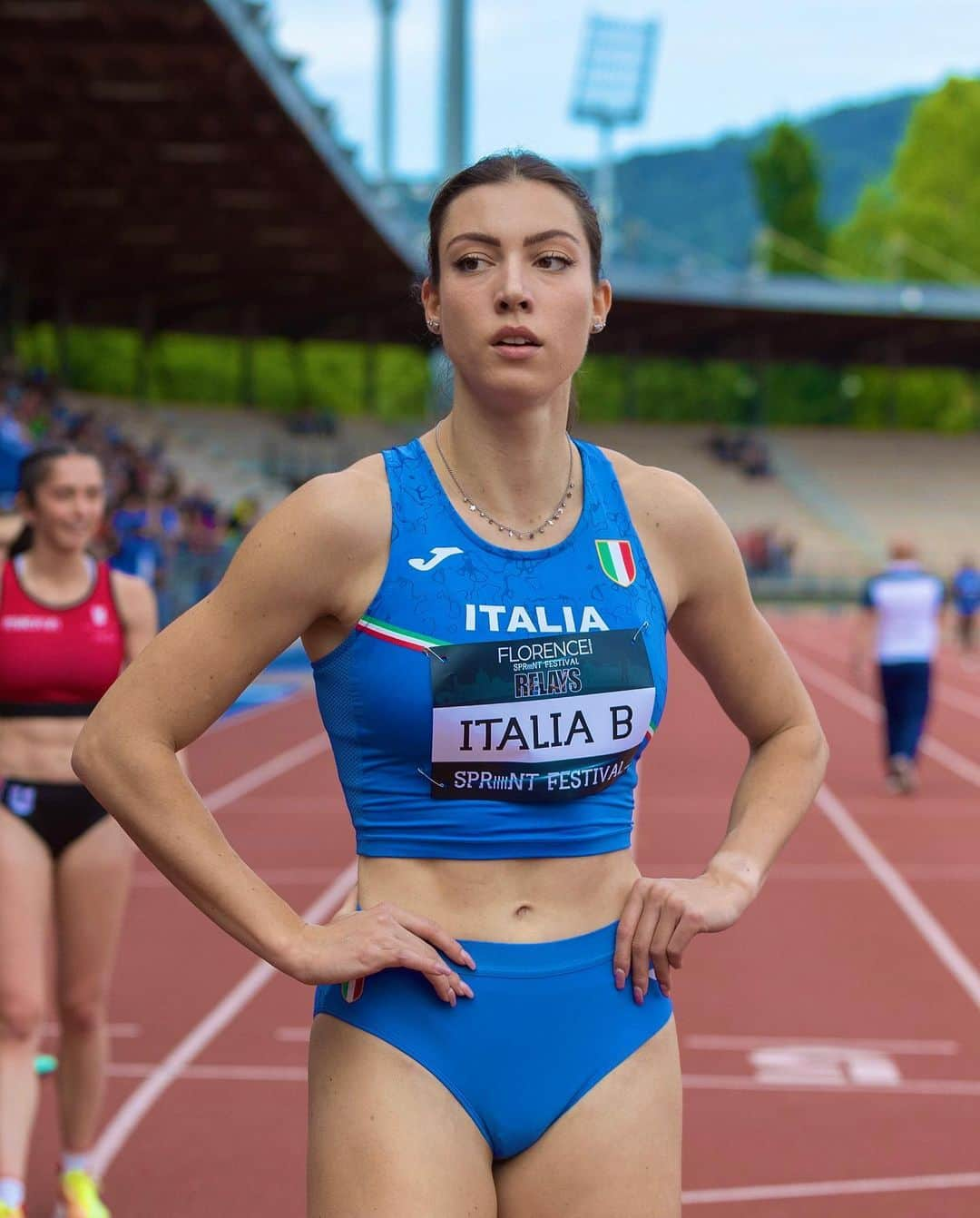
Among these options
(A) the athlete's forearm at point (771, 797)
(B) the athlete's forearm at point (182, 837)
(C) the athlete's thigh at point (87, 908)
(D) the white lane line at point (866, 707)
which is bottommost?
(D) the white lane line at point (866, 707)

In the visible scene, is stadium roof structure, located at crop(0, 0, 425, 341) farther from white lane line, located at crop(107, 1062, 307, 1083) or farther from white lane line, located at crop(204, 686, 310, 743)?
white lane line, located at crop(107, 1062, 307, 1083)

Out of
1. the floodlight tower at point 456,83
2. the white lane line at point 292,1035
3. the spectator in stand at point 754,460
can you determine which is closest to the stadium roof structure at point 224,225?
the floodlight tower at point 456,83

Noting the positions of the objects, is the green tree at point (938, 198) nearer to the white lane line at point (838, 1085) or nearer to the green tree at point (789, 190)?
the green tree at point (789, 190)

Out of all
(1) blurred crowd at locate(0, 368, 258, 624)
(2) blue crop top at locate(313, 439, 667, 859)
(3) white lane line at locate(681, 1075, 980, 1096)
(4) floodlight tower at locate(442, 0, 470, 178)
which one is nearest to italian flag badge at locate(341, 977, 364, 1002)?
(2) blue crop top at locate(313, 439, 667, 859)

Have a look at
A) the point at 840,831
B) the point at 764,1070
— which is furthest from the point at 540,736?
the point at 840,831

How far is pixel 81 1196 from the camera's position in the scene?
4.91 meters

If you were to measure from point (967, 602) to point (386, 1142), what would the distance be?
3247 centimetres

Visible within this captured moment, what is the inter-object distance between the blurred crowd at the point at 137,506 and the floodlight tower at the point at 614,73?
1360 inches

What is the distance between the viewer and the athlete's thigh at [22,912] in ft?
15.2

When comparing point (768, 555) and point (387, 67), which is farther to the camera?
point (768, 555)

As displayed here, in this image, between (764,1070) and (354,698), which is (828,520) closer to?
(764,1070)

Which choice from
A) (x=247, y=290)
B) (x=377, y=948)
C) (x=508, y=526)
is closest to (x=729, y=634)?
(x=508, y=526)

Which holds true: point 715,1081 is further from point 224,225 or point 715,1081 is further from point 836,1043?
point 224,225

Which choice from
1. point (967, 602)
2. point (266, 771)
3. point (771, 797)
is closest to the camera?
point (771, 797)
